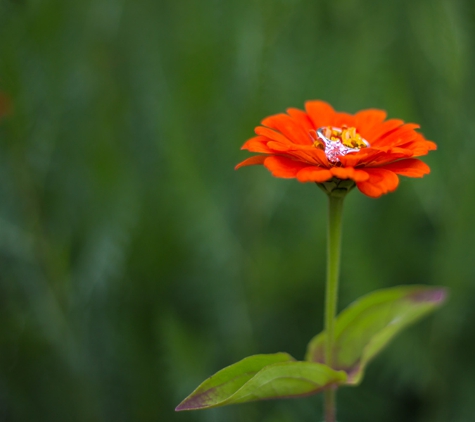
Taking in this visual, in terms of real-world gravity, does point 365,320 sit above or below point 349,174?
below

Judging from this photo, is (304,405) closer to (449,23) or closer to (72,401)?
(72,401)

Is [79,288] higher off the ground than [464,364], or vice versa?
[79,288]

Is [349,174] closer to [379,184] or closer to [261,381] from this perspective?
[379,184]

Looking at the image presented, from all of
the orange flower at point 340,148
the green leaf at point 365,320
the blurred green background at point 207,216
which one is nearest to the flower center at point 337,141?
the orange flower at point 340,148

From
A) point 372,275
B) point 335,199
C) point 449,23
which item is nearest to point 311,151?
point 335,199

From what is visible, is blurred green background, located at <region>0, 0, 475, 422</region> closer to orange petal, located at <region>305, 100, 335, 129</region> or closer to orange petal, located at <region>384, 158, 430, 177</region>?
orange petal, located at <region>305, 100, 335, 129</region>

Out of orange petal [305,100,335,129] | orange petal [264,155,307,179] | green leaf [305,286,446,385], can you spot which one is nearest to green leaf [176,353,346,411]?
green leaf [305,286,446,385]

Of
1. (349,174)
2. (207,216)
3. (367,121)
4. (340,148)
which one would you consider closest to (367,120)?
(367,121)
